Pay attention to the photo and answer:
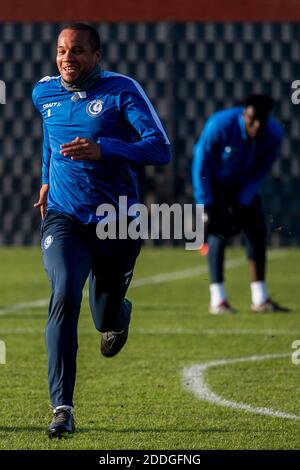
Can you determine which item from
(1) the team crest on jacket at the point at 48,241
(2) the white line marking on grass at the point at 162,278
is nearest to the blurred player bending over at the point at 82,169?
(1) the team crest on jacket at the point at 48,241

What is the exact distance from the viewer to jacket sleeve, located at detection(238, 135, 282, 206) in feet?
38.9

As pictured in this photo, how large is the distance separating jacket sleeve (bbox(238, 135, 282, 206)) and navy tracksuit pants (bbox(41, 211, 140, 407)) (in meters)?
4.92

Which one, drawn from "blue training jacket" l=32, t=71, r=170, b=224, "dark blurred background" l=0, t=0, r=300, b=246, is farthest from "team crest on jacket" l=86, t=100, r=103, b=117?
"dark blurred background" l=0, t=0, r=300, b=246

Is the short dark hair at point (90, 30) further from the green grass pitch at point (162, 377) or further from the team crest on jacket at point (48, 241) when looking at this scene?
the green grass pitch at point (162, 377)

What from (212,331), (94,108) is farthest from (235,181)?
(94,108)

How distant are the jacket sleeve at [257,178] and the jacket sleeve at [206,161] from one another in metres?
0.29

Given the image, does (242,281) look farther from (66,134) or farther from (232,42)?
(66,134)

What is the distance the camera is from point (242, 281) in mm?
15078

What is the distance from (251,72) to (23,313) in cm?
946

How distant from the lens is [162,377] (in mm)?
8141

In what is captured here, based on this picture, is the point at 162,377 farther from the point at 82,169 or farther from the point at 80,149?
the point at 80,149

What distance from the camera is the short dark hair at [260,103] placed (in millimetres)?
11195

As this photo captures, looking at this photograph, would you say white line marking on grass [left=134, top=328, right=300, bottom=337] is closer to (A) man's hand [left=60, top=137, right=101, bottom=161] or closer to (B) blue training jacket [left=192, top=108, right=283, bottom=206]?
(B) blue training jacket [left=192, top=108, right=283, bottom=206]
